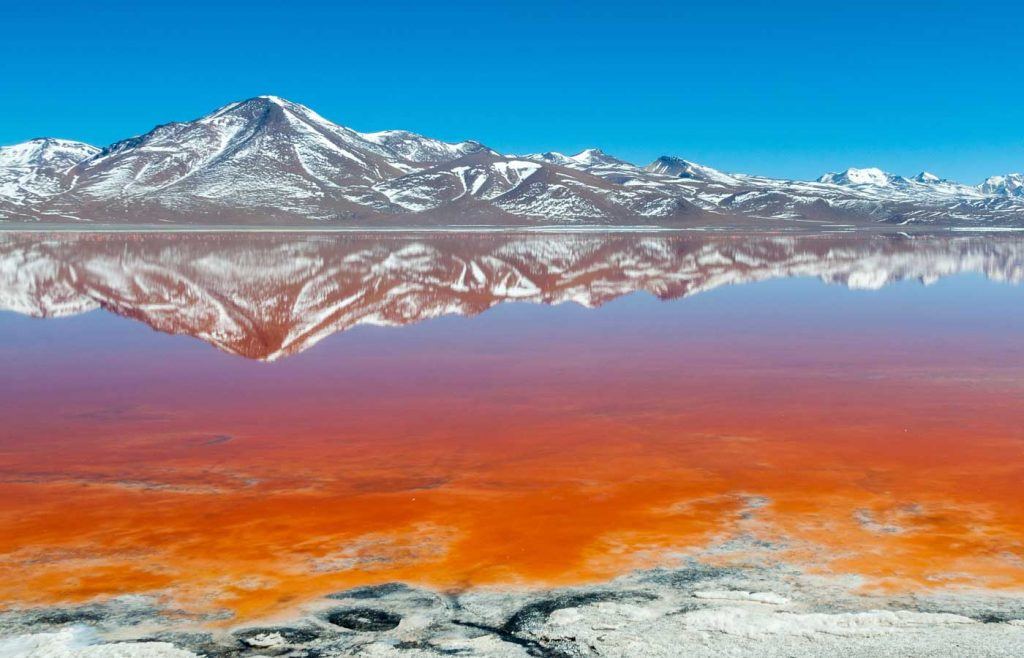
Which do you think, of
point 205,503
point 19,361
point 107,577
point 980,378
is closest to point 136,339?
point 19,361

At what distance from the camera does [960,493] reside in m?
10.4

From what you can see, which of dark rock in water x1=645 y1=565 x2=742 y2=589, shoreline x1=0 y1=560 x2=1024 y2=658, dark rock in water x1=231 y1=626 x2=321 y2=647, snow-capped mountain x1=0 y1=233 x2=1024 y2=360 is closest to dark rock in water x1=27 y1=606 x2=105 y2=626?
shoreline x1=0 y1=560 x2=1024 y2=658

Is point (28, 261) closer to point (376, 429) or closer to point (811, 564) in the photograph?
point (376, 429)

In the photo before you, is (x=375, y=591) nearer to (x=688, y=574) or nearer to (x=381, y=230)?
(x=688, y=574)

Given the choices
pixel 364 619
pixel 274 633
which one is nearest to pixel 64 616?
pixel 274 633

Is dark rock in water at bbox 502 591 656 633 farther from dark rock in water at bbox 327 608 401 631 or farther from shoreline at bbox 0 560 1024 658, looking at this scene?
dark rock in water at bbox 327 608 401 631

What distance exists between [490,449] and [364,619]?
541 cm

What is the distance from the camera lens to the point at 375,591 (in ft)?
25.5

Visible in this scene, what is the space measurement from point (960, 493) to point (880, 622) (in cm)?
410

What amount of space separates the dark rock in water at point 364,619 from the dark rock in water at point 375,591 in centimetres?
27

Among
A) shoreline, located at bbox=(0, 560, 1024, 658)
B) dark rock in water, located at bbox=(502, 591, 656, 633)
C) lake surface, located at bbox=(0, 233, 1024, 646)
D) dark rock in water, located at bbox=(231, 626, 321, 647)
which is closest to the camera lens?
shoreline, located at bbox=(0, 560, 1024, 658)

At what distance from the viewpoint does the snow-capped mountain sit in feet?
86.6

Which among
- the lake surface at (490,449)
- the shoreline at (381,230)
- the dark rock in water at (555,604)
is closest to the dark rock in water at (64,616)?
the lake surface at (490,449)

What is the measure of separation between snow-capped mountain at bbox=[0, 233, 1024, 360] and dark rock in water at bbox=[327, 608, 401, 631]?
1304 centimetres
